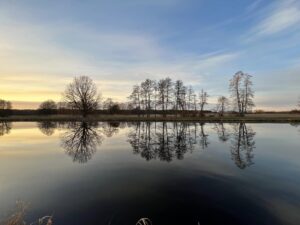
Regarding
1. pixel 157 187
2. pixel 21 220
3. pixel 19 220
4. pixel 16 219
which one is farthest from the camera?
pixel 157 187

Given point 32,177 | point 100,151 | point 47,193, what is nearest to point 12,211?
point 47,193

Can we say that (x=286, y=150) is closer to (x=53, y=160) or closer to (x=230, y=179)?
(x=230, y=179)

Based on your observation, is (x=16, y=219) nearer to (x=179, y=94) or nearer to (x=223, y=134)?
(x=223, y=134)

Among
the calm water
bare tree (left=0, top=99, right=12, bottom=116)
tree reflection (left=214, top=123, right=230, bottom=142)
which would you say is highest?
bare tree (left=0, top=99, right=12, bottom=116)

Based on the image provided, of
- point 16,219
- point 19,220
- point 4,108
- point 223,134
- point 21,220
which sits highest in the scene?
point 4,108

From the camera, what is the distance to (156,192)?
10125 millimetres

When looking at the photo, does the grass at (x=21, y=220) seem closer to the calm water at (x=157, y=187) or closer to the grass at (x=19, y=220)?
the grass at (x=19, y=220)

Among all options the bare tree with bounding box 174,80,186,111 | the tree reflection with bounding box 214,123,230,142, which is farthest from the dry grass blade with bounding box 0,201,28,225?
the bare tree with bounding box 174,80,186,111

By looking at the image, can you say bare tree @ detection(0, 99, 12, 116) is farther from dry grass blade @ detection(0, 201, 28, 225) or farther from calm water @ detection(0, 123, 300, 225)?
dry grass blade @ detection(0, 201, 28, 225)

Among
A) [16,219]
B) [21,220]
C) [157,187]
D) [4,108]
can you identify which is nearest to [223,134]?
[157,187]

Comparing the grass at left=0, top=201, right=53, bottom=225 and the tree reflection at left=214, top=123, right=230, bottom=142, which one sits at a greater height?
the tree reflection at left=214, top=123, right=230, bottom=142

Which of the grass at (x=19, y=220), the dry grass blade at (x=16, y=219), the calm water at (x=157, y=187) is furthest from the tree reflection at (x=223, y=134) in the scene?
the dry grass blade at (x=16, y=219)

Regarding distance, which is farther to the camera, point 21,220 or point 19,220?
point 21,220

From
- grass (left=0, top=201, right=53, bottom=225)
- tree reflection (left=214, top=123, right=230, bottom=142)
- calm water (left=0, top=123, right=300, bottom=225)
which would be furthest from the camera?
tree reflection (left=214, top=123, right=230, bottom=142)
